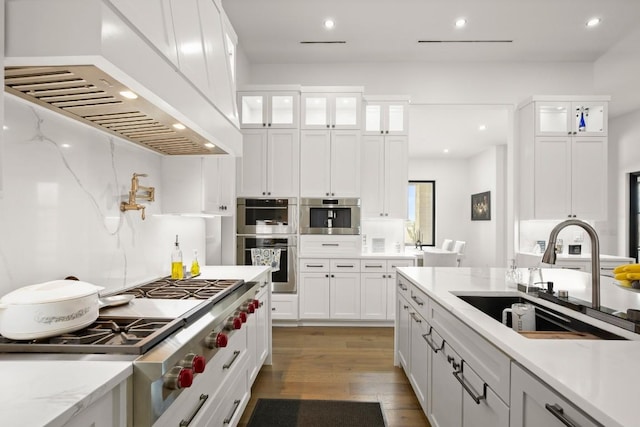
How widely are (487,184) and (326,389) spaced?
7201 millimetres

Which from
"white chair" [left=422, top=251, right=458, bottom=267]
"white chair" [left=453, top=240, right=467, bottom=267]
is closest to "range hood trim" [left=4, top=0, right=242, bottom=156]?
"white chair" [left=422, top=251, right=458, bottom=267]

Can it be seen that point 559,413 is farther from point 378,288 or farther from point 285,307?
point 285,307

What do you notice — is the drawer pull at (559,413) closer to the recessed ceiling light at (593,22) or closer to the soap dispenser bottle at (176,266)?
the soap dispenser bottle at (176,266)

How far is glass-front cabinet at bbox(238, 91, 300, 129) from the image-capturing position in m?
4.20

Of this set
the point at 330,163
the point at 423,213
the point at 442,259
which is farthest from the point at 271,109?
the point at 423,213

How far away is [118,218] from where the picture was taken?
191cm

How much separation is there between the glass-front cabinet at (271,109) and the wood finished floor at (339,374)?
245 centimetres

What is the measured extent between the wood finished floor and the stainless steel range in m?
0.82

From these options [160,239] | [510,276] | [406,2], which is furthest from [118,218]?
[406,2]

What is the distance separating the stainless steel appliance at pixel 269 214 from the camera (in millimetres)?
4176

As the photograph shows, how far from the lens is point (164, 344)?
1121mm

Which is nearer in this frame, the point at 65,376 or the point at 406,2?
the point at 65,376

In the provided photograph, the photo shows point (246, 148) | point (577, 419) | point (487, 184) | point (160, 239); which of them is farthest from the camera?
point (487, 184)

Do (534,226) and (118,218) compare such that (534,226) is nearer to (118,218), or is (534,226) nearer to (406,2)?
(406,2)
